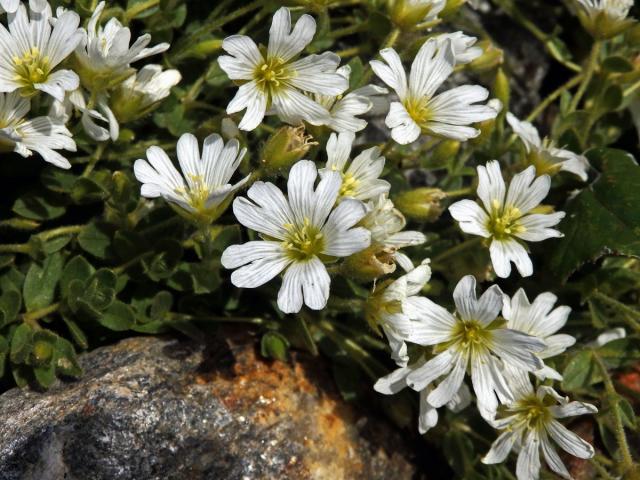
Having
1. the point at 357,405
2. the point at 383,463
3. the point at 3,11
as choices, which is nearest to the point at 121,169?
the point at 3,11

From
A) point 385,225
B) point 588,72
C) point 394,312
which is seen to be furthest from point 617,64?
point 394,312

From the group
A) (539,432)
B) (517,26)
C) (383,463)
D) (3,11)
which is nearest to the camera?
(3,11)

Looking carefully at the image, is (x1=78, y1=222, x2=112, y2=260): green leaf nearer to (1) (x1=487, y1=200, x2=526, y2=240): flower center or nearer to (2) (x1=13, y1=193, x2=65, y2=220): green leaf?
(2) (x1=13, y1=193, x2=65, y2=220): green leaf

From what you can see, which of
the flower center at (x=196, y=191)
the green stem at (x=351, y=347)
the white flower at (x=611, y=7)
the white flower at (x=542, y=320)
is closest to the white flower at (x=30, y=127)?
the flower center at (x=196, y=191)

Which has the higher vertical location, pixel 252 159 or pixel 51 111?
pixel 51 111

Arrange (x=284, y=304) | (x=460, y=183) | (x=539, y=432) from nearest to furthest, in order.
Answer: (x=284, y=304), (x=539, y=432), (x=460, y=183)

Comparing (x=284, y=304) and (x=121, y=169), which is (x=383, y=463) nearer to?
(x=284, y=304)
